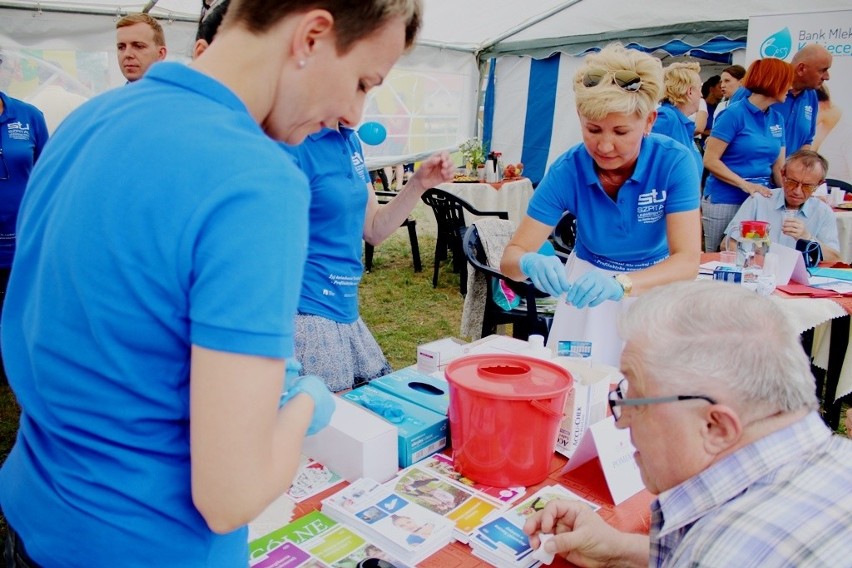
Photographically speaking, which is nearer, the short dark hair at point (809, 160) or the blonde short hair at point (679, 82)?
the short dark hair at point (809, 160)

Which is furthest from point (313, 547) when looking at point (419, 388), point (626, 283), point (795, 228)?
point (795, 228)

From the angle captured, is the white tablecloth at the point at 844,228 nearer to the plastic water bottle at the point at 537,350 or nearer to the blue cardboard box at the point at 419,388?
the plastic water bottle at the point at 537,350

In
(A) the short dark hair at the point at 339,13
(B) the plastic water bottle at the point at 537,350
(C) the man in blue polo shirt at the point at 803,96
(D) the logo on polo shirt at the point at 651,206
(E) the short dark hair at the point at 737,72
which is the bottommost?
(B) the plastic water bottle at the point at 537,350

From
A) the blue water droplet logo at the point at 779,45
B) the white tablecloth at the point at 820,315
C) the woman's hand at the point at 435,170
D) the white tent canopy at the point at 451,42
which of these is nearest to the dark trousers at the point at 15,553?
the woman's hand at the point at 435,170

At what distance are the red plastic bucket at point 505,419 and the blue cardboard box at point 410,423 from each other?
0.08 metres

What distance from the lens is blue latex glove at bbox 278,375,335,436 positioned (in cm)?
90

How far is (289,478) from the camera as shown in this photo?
0.78 m

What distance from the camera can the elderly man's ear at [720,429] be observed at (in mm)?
948

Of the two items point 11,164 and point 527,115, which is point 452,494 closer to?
point 11,164

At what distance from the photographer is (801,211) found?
164 inches

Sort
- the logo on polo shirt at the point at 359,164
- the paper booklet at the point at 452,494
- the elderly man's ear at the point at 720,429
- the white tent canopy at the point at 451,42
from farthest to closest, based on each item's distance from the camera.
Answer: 1. the white tent canopy at the point at 451,42
2. the logo on polo shirt at the point at 359,164
3. the paper booklet at the point at 452,494
4. the elderly man's ear at the point at 720,429

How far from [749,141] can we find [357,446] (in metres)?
4.73

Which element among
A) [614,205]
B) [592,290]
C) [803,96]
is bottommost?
[592,290]

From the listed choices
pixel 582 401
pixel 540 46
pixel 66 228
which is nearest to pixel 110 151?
pixel 66 228
